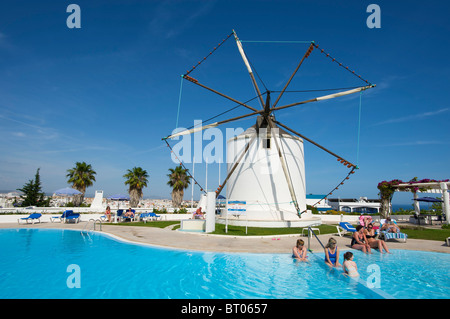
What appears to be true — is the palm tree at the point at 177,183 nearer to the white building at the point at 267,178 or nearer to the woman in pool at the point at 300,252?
the white building at the point at 267,178

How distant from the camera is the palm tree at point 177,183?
42719 mm

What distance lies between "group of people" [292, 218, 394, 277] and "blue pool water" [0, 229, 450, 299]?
284 millimetres

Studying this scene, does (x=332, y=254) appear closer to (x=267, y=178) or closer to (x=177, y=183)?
(x=267, y=178)

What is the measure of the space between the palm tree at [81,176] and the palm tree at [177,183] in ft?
41.2

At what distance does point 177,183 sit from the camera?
42.6 metres

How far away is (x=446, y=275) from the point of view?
25.0ft

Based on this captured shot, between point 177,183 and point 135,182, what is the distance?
7557mm

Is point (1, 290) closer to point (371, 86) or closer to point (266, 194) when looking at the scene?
point (266, 194)

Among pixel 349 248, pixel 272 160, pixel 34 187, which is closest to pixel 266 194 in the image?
pixel 272 160

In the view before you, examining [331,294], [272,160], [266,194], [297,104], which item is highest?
[297,104]

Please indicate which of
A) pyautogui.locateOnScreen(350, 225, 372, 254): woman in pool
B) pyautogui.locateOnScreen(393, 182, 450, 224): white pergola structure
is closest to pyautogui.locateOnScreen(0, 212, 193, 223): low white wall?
pyautogui.locateOnScreen(350, 225, 372, 254): woman in pool

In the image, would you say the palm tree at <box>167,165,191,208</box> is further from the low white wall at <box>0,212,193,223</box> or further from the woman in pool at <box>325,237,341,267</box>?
the woman in pool at <box>325,237,341,267</box>

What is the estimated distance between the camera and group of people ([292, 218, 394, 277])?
7.66 metres

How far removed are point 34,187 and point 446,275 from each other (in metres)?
41.2
